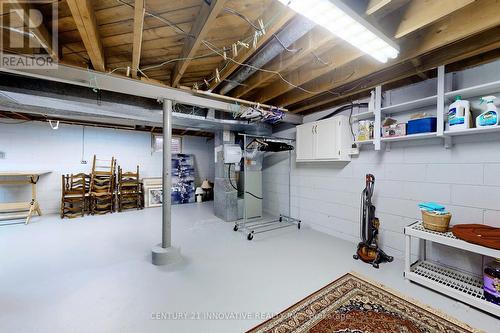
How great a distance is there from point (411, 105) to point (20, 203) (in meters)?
7.19

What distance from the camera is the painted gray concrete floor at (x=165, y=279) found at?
160cm

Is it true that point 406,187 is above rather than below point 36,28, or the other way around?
below

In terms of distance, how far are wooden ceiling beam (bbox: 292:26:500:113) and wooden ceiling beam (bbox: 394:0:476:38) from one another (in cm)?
74

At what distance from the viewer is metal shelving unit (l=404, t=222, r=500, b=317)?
167cm

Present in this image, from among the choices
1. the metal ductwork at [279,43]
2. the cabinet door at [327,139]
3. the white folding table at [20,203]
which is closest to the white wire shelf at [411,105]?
the cabinet door at [327,139]

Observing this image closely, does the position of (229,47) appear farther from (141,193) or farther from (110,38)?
(141,193)

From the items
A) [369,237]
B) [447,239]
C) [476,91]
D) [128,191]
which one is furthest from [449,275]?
[128,191]

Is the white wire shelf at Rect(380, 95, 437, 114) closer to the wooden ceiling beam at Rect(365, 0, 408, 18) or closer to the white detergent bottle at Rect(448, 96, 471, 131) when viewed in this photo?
the white detergent bottle at Rect(448, 96, 471, 131)

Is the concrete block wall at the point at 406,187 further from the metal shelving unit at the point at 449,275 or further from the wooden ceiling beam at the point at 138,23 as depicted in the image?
the wooden ceiling beam at the point at 138,23

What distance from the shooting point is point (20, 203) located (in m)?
4.20

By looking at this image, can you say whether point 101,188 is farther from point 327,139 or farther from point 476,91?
point 476,91

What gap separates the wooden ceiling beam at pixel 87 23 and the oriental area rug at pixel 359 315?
2.51 metres

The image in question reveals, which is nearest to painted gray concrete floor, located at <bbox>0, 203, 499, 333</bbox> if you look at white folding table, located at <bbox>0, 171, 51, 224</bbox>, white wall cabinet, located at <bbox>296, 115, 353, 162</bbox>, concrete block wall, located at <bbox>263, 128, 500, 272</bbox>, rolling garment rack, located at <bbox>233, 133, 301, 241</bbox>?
rolling garment rack, located at <bbox>233, 133, 301, 241</bbox>

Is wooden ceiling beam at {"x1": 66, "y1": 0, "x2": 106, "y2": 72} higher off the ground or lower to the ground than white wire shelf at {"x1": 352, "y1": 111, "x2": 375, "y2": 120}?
higher
